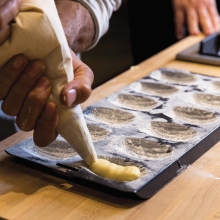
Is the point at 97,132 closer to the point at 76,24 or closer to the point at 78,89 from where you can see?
the point at 78,89

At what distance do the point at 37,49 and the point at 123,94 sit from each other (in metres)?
0.46

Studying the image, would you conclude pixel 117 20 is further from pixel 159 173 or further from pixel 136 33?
pixel 159 173

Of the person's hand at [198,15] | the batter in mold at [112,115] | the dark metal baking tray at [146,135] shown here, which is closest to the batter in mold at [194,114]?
the dark metal baking tray at [146,135]

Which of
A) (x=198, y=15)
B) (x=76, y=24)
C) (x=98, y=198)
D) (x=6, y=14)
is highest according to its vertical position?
(x=6, y=14)

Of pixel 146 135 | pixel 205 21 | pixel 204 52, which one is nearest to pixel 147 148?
pixel 146 135

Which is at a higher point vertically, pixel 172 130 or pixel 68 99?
pixel 68 99

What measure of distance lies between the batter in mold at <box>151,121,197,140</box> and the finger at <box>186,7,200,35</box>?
2.73 feet

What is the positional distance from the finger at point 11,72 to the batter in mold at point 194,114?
0.42 meters

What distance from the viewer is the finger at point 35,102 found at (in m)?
0.82

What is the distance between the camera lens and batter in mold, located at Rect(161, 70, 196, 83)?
52.4 inches

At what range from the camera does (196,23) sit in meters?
1.81

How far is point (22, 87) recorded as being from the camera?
2.72ft

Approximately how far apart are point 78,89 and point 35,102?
3.1 inches

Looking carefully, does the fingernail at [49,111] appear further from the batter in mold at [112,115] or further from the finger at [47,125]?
the batter in mold at [112,115]
